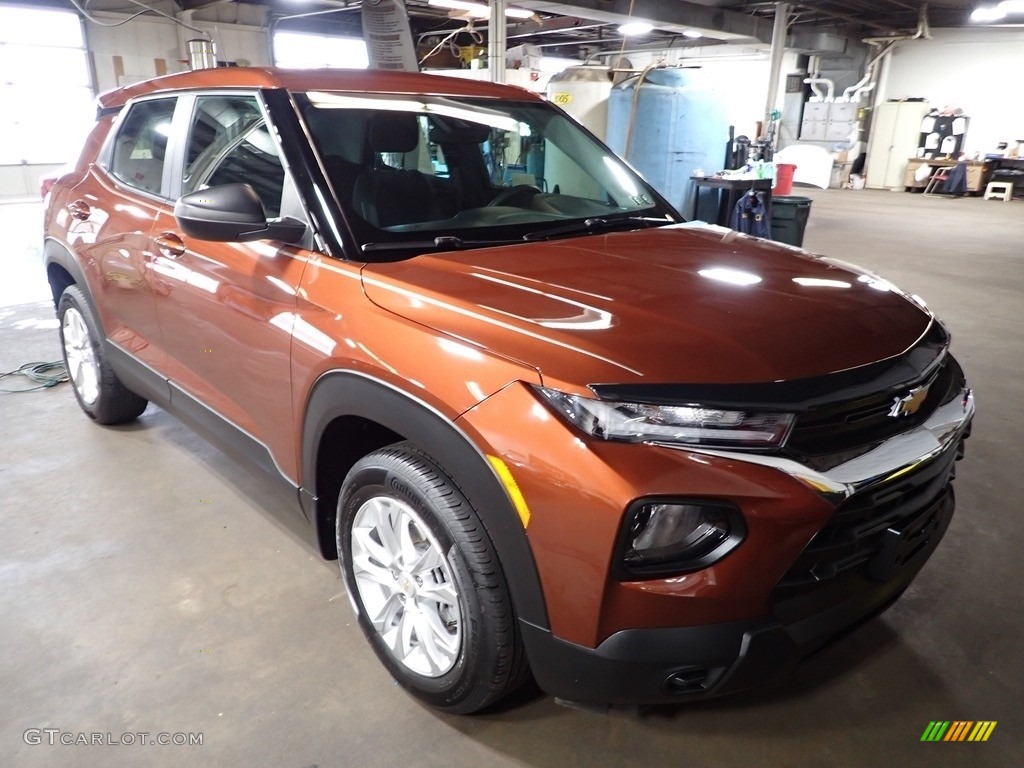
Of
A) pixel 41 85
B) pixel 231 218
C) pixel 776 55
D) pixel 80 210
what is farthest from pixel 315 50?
pixel 231 218

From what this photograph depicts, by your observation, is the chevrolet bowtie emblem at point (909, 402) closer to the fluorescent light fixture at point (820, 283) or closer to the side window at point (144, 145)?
the fluorescent light fixture at point (820, 283)

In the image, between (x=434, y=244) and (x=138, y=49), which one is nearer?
(x=434, y=244)

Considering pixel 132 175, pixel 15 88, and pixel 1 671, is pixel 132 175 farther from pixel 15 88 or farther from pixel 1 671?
pixel 15 88

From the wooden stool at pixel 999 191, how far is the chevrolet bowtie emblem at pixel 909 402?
711 inches

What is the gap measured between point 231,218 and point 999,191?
62.8 ft

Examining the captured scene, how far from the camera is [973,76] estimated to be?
1789cm

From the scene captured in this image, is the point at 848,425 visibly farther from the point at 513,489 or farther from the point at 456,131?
the point at 456,131

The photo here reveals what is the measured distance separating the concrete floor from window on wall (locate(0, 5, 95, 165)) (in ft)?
39.9

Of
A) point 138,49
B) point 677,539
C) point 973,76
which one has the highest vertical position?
point 973,76

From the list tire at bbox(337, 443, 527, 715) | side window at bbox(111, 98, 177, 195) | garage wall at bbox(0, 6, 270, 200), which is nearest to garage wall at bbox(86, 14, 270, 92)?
garage wall at bbox(0, 6, 270, 200)

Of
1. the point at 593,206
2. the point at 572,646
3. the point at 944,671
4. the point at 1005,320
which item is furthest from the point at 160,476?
the point at 1005,320

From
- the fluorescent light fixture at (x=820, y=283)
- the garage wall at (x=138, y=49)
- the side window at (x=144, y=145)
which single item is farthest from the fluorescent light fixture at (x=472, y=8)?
the fluorescent light fixture at (x=820, y=283)

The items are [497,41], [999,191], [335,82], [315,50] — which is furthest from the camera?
[999,191]

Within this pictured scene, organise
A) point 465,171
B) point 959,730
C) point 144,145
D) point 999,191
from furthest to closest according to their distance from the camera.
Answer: point 999,191 → point 144,145 → point 465,171 → point 959,730
